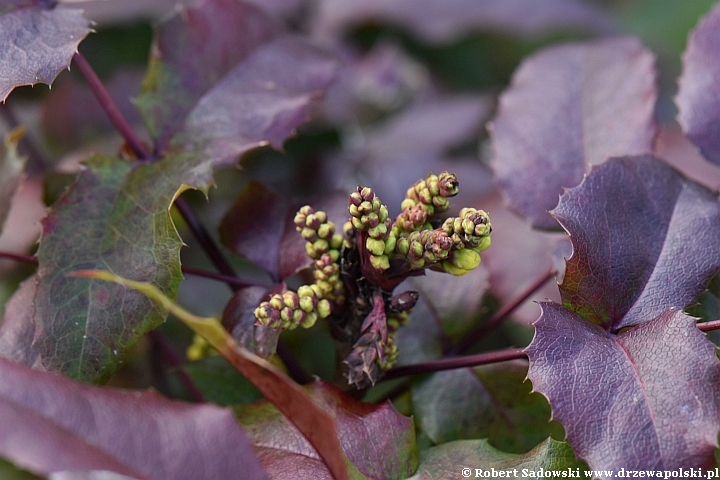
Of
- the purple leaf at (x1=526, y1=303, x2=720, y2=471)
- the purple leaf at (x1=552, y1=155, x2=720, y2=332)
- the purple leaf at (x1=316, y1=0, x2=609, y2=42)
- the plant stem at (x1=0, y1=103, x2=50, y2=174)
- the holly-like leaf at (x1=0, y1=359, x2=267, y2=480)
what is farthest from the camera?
the purple leaf at (x1=316, y1=0, x2=609, y2=42)

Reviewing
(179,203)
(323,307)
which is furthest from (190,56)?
(323,307)

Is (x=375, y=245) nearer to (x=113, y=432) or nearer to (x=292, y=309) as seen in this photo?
(x=292, y=309)

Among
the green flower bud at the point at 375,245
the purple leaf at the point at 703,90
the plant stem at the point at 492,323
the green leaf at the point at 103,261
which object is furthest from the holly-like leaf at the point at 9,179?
the purple leaf at the point at 703,90

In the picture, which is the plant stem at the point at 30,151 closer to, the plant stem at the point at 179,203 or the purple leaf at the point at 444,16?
the plant stem at the point at 179,203

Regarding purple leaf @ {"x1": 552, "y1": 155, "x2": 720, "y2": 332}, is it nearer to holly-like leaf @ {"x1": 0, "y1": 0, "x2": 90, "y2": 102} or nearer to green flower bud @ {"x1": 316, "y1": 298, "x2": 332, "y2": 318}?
green flower bud @ {"x1": 316, "y1": 298, "x2": 332, "y2": 318}

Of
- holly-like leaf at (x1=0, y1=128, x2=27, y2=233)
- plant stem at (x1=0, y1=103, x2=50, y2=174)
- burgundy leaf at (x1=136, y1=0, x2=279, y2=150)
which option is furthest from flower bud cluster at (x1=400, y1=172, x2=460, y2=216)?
plant stem at (x1=0, y1=103, x2=50, y2=174)

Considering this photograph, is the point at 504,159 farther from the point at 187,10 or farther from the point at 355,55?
the point at 355,55
